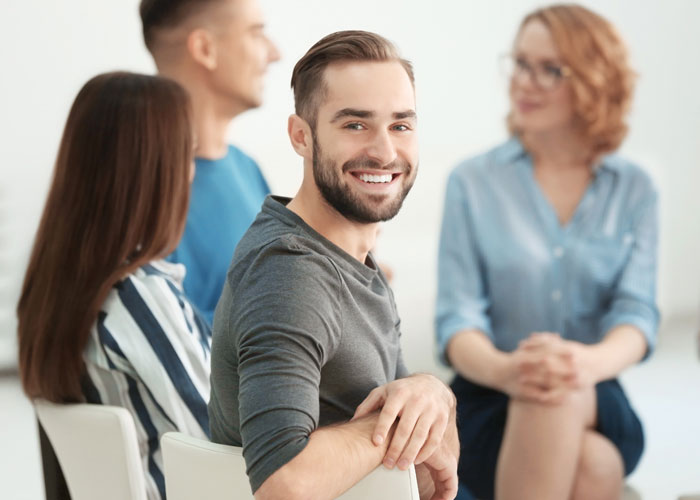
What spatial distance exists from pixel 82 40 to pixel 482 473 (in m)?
2.44

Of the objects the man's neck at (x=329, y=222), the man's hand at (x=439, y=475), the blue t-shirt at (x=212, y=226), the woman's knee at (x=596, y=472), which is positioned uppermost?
the man's neck at (x=329, y=222)

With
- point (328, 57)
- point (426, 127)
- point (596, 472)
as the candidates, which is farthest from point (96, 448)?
point (426, 127)

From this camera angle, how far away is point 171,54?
160cm

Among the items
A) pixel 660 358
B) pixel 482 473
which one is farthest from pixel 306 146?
pixel 660 358

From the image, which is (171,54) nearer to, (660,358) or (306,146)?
(306,146)

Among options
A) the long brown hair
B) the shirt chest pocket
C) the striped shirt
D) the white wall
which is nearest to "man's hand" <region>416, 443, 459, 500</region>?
the striped shirt

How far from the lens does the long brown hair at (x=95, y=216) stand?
3.98 feet

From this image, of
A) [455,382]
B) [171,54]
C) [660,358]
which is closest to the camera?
[171,54]

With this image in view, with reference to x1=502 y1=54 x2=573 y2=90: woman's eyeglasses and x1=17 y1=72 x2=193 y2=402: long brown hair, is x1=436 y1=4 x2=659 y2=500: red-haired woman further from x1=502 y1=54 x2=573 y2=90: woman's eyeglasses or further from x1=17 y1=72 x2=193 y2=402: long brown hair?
x1=17 y1=72 x2=193 y2=402: long brown hair

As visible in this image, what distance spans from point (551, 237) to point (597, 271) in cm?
12

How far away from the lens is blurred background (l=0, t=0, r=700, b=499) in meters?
2.98

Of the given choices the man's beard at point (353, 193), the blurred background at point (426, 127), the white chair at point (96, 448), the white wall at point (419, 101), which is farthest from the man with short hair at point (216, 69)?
the white wall at point (419, 101)

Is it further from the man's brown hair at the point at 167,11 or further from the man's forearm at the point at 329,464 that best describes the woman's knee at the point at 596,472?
the man's brown hair at the point at 167,11

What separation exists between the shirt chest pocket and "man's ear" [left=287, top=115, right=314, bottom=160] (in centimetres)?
114
